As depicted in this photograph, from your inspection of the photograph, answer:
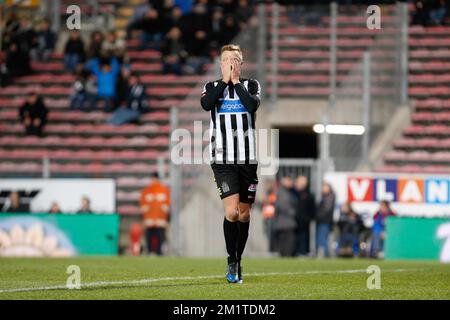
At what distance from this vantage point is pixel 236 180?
1177cm

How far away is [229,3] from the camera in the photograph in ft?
93.9

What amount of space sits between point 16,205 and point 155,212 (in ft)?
8.77

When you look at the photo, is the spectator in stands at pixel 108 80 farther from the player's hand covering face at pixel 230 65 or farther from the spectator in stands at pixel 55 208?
the player's hand covering face at pixel 230 65

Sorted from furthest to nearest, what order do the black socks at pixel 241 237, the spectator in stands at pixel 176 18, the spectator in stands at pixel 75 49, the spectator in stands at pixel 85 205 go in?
the spectator in stands at pixel 75 49 → the spectator in stands at pixel 176 18 → the spectator in stands at pixel 85 205 → the black socks at pixel 241 237

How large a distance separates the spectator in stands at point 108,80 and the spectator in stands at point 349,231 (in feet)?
22.0

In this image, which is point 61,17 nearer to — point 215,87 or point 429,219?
point 429,219

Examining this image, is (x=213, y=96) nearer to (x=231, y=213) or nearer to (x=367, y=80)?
(x=231, y=213)

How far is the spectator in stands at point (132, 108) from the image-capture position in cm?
2736

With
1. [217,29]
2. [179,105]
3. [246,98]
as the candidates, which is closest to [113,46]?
[217,29]

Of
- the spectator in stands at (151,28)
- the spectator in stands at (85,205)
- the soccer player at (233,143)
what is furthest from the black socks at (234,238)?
the spectator in stands at (151,28)

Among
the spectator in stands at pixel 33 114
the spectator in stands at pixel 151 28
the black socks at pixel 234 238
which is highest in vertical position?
the spectator in stands at pixel 151 28
